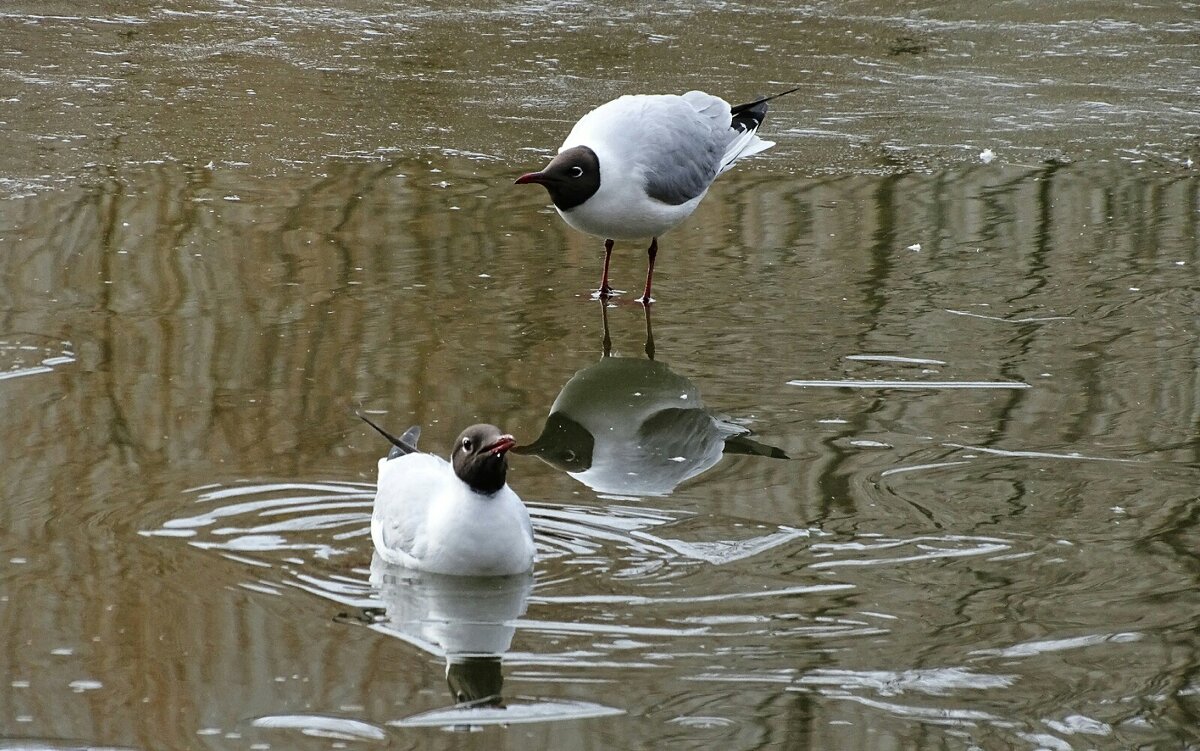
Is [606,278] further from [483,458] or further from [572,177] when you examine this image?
[483,458]

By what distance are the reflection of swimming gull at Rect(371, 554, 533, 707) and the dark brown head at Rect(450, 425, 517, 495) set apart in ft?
0.81

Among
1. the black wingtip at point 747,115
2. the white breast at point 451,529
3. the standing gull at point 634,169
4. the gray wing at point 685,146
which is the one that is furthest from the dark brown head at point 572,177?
the white breast at point 451,529

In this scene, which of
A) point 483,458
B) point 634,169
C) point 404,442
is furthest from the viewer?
point 634,169

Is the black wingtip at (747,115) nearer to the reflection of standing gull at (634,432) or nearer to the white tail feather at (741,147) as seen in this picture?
the white tail feather at (741,147)

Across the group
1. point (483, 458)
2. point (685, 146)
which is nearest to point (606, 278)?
point (685, 146)

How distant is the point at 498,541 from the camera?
13.4 ft

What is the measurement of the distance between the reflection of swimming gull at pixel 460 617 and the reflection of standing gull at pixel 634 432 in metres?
0.72

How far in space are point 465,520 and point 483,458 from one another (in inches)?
6.6

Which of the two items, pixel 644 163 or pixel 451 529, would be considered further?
pixel 644 163

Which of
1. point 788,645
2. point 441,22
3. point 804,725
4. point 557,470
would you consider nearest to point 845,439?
point 557,470

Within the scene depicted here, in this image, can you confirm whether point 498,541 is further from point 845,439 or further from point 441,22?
point 441,22

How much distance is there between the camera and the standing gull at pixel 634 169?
6.38 m

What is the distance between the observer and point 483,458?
408cm

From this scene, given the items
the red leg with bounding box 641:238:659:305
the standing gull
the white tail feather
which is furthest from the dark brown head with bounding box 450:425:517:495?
the white tail feather
